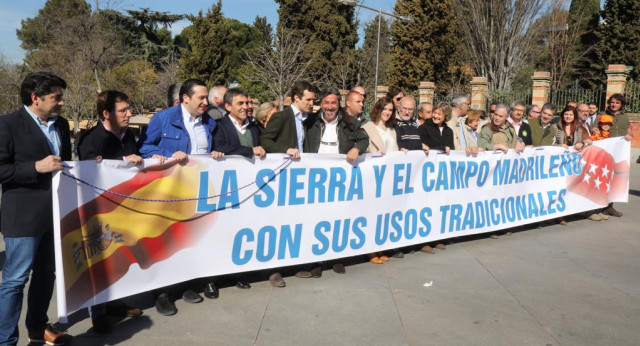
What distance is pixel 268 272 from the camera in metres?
5.18

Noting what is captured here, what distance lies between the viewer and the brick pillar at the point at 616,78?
60.0ft

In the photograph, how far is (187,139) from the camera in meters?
4.39

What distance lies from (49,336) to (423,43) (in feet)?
110

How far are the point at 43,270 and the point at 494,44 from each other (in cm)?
2809

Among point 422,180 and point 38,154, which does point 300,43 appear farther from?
point 38,154

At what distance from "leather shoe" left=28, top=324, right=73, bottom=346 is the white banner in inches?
7.6

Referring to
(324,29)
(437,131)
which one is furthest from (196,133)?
(324,29)

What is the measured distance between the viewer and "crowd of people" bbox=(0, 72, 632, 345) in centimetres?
324

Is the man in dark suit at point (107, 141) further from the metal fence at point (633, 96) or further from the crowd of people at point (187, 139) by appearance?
the metal fence at point (633, 96)

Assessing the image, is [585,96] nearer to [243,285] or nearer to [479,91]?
[479,91]

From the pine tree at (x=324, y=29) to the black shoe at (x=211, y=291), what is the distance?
35.3 m

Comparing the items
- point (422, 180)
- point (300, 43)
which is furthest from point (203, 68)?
point (422, 180)

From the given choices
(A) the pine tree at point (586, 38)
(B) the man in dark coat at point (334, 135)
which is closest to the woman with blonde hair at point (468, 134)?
(B) the man in dark coat at point (334, 135)

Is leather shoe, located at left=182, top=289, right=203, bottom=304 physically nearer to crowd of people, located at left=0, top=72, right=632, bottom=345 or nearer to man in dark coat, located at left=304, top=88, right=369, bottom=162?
crowd of people, located at left=0, top=72, right=632, bottom=345
